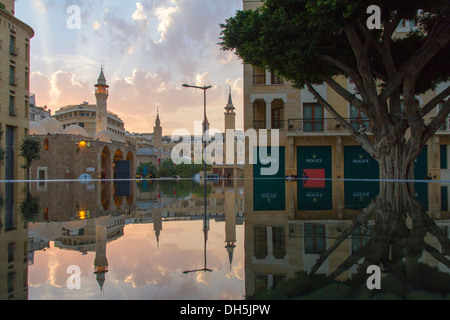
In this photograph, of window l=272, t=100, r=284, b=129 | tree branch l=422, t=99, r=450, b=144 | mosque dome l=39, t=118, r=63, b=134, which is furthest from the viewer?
mosque dome l=39, t=118, r=63, b=134

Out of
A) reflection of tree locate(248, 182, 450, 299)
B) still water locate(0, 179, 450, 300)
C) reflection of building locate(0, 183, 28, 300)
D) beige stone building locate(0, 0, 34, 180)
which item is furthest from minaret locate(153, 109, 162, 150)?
reflection of tree locate(248, 182, 450, 299)

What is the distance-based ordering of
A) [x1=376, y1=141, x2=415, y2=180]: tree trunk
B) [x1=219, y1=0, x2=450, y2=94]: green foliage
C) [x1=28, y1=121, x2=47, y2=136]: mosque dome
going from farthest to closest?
[x1=28, y1=121, x2=47, y2=136]: mosque dome < [x1=376, y1=141, x2=415, y2=180]: tree trunk < [x1=219, y1=0, x2=450, y2=94]: green foliage

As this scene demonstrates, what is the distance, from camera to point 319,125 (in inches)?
1070

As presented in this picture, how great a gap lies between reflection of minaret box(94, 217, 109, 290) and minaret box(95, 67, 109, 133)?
60.7m

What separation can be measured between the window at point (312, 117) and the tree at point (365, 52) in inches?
508

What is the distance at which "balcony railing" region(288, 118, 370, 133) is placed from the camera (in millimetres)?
26766

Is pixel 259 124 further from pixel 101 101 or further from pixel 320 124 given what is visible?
pixel 101 101

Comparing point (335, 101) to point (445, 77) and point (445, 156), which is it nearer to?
A: point (445, 156)

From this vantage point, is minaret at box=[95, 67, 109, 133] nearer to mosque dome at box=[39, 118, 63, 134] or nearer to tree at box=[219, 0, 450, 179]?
mosque dome at box=[39, 118, 63, 134]

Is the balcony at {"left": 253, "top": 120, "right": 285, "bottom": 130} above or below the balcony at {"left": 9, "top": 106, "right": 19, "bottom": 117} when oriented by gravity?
below

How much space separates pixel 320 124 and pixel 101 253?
2569cm

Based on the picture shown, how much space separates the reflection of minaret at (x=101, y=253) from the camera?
7.79 ft

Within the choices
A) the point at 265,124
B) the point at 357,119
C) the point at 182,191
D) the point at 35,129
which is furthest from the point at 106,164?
the point at 182,191

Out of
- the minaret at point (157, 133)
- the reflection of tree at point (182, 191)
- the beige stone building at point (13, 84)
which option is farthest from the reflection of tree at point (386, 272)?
the minaret at point (157, 133)
